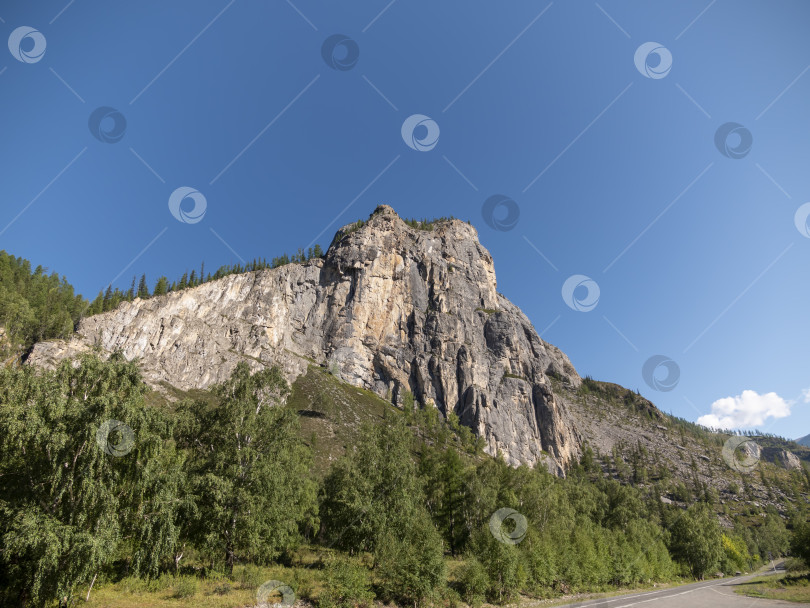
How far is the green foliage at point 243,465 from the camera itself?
80.6 feet

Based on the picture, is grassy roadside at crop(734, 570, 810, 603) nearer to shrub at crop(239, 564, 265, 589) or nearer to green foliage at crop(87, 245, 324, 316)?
shrub at crop(239, 564, 265, 589)

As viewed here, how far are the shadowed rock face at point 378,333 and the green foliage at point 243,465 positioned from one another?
9547cm

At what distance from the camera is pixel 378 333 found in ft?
550

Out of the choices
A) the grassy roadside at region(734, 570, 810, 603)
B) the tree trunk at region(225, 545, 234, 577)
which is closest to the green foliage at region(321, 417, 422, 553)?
the tree trunk at region(225, 545, 234, 577)

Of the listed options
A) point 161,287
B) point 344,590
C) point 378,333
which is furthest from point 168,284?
point 344,590

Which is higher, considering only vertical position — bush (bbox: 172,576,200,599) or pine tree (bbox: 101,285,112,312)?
pine tree (bbox: 101,285,112,312)

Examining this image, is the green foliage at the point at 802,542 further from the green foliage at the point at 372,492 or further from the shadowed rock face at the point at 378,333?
the shadowed rock face at the point at 378,333

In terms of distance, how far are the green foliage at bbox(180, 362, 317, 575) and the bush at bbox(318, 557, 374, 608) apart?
246 inches

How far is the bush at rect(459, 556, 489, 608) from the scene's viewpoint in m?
26.8

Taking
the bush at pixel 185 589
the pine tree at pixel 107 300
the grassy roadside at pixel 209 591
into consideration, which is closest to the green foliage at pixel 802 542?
the grassy roadside at pixel 209 591

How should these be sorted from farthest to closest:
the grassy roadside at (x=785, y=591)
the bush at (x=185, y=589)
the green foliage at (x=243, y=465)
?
the grassy roadside at (x=785, y=591) → the green foliage at (x=243, y=465) → the bush at (x=185, y=589)

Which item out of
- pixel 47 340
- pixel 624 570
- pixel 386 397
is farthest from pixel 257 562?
pixel 386 397

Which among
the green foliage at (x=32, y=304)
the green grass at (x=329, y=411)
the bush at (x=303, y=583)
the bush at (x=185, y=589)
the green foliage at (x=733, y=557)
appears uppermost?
the green foliage at (x=32, y=304)

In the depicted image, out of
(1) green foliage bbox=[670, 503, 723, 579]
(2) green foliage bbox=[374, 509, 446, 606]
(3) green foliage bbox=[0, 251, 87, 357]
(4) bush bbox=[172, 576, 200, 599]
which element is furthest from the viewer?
(3) green foliage bbox=[0, 251, 87, 357]
